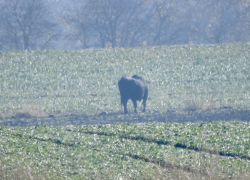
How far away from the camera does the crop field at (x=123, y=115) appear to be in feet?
33.9

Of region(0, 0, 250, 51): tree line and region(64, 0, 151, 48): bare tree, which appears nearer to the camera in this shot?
region(64, 0, 151, 48): bare tree

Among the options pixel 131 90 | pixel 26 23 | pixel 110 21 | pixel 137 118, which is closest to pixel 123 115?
pixel 137 118

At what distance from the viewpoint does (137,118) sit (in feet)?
68.7

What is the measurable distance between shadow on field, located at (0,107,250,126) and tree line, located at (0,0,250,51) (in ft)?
92.2

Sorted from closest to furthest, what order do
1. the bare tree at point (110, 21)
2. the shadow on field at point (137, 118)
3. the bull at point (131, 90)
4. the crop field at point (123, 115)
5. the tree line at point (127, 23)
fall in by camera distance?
the crop field at point (123, 115), the shadow on field at point (137, 118), the bull at point (131, 90), the bare tree at point (110, 21), the tree line at point (127, 23)

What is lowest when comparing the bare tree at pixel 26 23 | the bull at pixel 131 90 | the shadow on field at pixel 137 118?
the shadow on field at pixel 137 118

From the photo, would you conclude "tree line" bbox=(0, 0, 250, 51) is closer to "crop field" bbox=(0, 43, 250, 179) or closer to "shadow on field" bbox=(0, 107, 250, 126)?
"crop field" bbox=(0, 43, 250, 179)

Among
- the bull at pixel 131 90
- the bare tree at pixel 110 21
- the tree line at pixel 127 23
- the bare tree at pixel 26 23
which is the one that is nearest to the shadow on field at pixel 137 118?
the bull at pixel 131 90

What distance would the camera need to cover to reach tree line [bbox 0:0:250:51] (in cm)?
5003

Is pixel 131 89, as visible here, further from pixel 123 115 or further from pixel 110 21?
pixel 110 21

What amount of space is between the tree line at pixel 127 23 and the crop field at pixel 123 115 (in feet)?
47.1

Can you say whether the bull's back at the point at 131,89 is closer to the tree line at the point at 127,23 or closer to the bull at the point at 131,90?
the bull at the point at 131,90

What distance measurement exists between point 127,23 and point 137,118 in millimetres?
31139

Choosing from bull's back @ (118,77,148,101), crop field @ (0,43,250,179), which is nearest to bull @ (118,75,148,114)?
bull's back @ (118,77,148,101)
